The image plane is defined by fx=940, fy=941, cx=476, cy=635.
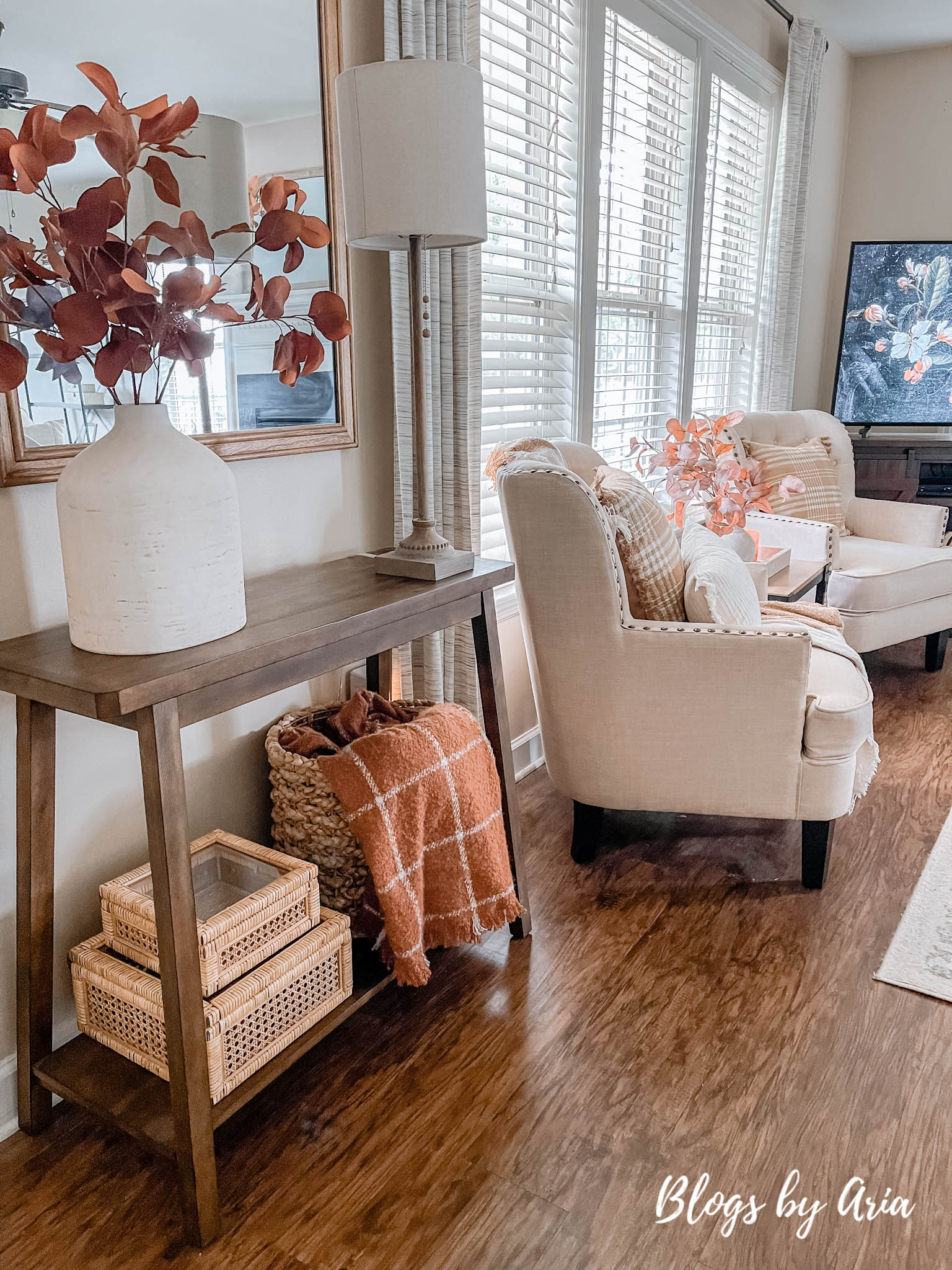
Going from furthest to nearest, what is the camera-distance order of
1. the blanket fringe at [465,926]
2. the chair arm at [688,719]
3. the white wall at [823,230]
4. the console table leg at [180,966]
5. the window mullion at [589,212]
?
the white wall at [823,230] → the window mullion at [589,212] → the chair arm at [688,719] → the blanket fringe at [465,926] → the console table leg at [180,966]

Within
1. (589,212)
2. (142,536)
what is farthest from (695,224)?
(142,536)

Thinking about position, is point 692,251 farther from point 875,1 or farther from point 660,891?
point 660,891

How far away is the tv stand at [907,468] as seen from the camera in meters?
4.40

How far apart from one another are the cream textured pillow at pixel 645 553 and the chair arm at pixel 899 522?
209 cm

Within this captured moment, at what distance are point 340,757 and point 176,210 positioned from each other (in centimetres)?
92

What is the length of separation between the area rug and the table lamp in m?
1.54

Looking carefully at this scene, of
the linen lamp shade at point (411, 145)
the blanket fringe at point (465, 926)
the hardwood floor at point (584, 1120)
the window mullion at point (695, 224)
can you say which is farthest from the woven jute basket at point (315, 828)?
the window mullion at point (695, 224)

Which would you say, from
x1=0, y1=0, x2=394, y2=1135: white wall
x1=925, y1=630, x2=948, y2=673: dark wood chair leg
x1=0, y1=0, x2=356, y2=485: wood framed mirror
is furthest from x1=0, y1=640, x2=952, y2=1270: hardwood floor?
x1=925, y1=630, x2=948, y2=673: dark wood chair leg

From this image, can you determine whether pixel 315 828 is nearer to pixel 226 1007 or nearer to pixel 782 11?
pixel 226 1007

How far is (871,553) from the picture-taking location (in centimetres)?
359

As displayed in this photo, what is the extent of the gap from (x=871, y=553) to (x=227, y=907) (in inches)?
114

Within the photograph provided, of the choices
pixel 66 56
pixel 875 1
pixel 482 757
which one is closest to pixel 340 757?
pixel 482 757

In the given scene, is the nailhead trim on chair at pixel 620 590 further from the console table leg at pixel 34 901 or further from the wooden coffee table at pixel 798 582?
the console table leg at pixel 34 901

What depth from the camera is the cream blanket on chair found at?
2211 millimetres
